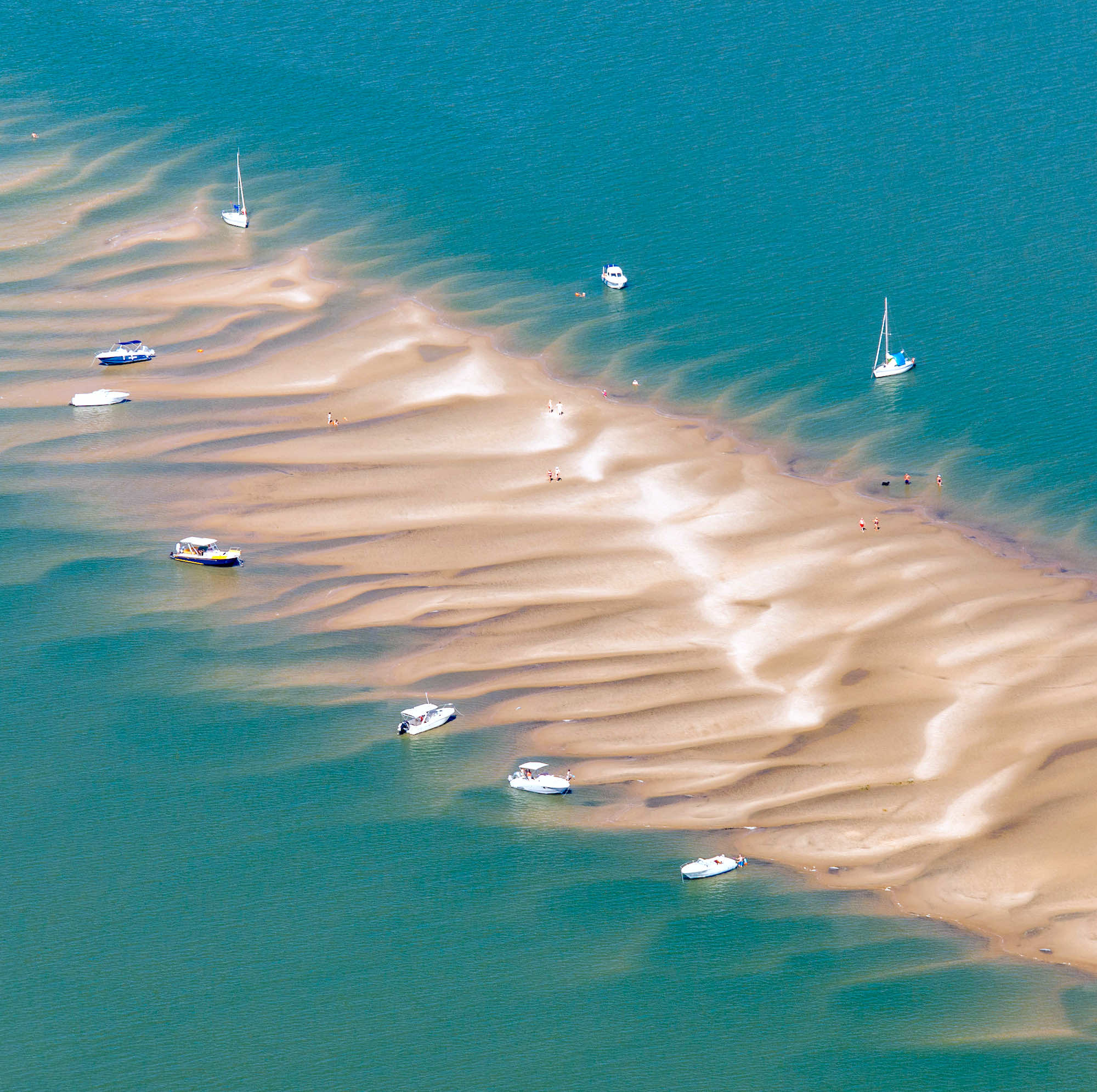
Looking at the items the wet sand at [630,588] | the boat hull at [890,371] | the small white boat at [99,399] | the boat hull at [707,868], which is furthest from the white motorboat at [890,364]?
the small white boat at [99,399]

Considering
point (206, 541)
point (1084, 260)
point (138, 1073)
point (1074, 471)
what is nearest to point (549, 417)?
point (206, 541)

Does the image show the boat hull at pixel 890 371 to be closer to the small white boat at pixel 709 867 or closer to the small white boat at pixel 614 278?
the small white boat at pixel 614 278

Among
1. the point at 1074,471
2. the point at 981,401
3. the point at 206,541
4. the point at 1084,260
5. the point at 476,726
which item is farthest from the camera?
the point at 1084,260

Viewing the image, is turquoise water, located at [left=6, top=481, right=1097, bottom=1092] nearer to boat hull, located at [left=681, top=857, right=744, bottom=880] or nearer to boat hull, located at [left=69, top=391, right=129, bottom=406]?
boat hull, located at [left=681, top=857, right=744, bottom=880]


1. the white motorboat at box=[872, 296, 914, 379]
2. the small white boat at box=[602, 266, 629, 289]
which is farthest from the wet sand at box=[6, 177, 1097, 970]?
the white motorboat at box=[872, 296, 914, 379]

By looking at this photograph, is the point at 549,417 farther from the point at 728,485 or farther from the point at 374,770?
the point at 374,770

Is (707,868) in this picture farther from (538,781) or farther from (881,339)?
Result: (881,339)

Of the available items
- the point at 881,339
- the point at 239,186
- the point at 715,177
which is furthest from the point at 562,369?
the point at 239,186
